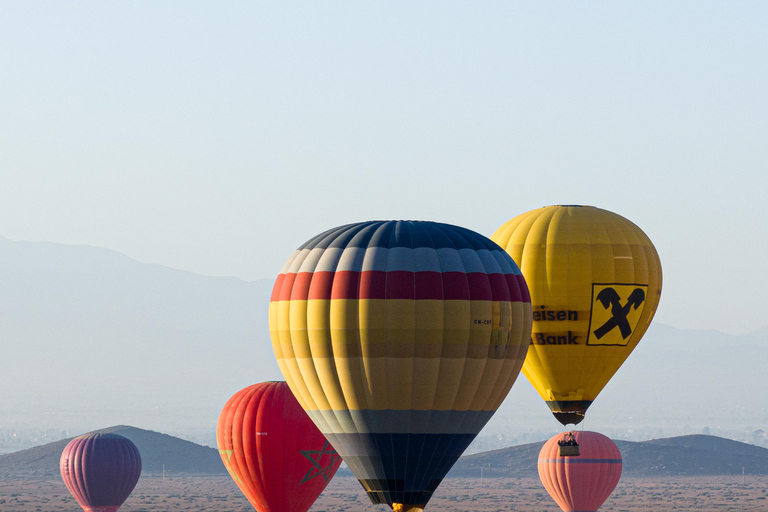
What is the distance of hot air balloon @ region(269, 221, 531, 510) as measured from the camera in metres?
42.9

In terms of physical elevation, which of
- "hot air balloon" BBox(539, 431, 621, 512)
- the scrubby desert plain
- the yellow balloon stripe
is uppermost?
the yellow balloon stripe

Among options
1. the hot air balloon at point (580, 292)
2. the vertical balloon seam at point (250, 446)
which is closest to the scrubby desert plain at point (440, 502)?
the vertical balloon seam at point (250, 446)

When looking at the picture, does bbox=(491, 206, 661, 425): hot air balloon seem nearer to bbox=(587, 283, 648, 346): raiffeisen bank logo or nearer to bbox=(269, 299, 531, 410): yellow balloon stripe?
bbox=(587, 283, 648, 346): raiffeisen bank logo

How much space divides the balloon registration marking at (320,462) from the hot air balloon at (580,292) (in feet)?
41.1

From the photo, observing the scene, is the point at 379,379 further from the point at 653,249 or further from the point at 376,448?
the point at 653,249

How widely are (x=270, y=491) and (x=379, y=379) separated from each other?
19.6m

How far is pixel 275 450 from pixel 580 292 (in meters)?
16.7

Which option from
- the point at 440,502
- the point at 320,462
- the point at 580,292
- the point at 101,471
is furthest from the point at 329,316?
the point at 440,502

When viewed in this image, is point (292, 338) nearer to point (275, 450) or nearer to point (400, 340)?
point (400, 340)

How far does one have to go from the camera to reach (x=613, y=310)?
51094 mm

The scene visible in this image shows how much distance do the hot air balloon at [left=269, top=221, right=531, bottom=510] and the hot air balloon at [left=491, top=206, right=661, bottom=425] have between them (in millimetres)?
5439

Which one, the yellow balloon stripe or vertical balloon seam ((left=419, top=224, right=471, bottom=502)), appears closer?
the yellow balloon stripe

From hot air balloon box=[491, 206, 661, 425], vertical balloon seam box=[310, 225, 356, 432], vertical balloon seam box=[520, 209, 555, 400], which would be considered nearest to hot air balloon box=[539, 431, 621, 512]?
hot air balloon box=[491, 206, 661, 425]

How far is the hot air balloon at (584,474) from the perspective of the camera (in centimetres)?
8381
